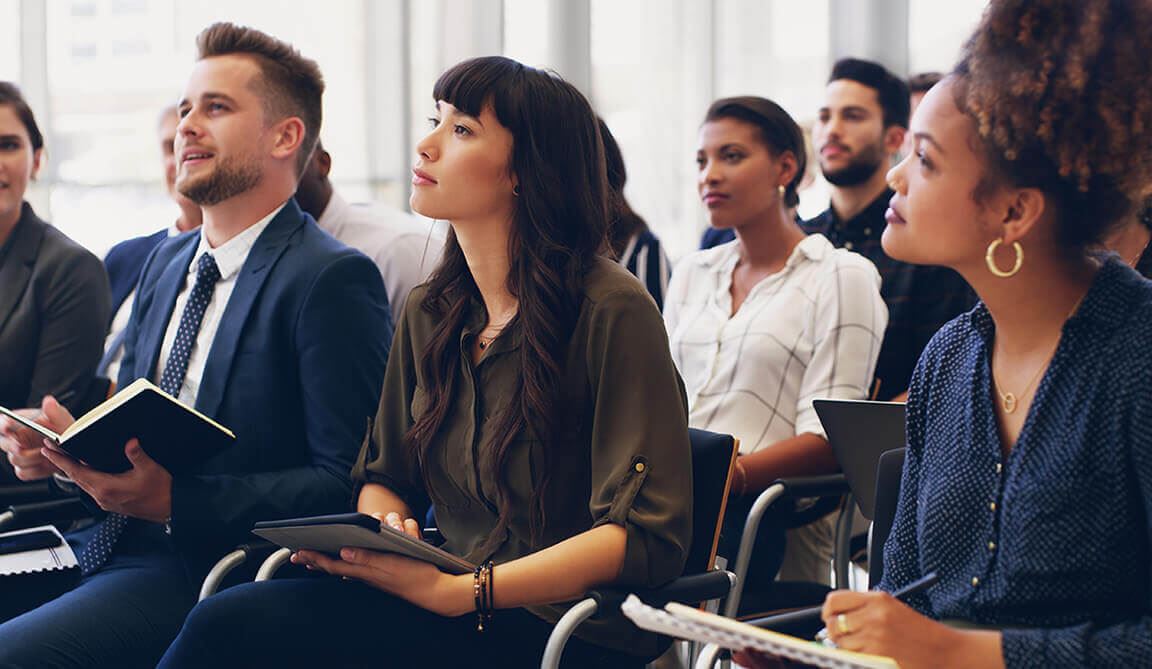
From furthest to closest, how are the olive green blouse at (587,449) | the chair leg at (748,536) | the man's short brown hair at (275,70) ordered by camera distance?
the man's short brown hair at (275,70) → the chair leg at (748,536) → the olive green blouse at (587,449)

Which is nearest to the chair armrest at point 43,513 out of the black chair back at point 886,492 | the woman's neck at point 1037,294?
the black chair back at point 886,492

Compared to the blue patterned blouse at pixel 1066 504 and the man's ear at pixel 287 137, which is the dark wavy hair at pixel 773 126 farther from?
the blue patterned blouse at pixel 1066 504

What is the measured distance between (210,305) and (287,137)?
1.34ft

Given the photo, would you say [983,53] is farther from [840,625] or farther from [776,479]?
[776,479]

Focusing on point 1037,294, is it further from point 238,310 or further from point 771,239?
point 771,239

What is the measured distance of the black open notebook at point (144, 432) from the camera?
1.87 meters

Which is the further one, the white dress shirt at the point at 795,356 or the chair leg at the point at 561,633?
the white dress shirt at the point at 795,356

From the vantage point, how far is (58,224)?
15.0 ft

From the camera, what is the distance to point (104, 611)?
2131 millimetres

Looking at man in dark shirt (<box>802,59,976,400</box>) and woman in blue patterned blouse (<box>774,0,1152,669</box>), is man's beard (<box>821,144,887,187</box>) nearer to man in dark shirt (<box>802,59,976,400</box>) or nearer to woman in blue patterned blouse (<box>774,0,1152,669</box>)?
man in dark shirt (<box>802,59,976,400</box>)

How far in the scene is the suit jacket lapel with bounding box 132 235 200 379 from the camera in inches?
99.0

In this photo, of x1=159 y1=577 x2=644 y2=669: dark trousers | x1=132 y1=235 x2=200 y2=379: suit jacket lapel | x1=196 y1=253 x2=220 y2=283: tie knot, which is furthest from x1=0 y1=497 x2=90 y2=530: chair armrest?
x1=159 y1=577 x2=644 y2=669: dark trousers

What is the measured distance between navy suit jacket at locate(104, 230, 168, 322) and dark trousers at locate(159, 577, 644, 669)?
2.04m

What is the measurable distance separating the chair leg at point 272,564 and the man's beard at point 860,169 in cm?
240
